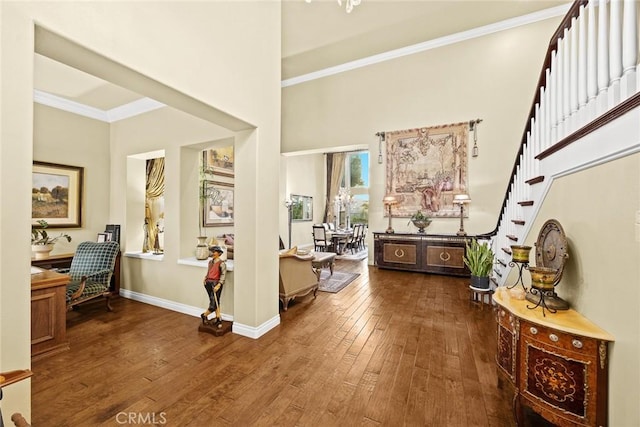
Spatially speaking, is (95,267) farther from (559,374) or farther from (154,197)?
(559,374)

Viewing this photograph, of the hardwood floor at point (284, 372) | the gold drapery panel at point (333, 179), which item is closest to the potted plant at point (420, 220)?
the hardwood floor at point (284, 372)

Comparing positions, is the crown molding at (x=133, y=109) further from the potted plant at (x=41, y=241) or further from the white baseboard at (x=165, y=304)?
the white baseboard at (x=165, y=304)

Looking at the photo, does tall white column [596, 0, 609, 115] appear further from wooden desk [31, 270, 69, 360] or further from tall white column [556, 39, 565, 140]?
wooden desk [31, 270, 69, 360]

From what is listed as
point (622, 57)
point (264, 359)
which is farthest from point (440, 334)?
point (622, 57)

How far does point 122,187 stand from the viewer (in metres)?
4.53

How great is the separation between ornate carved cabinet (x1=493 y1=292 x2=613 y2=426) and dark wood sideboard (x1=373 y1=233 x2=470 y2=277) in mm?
4052

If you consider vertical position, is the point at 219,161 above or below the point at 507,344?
above

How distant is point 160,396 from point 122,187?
3848 millimetres

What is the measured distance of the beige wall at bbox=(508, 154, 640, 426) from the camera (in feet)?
4.10

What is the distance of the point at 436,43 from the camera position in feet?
20.0

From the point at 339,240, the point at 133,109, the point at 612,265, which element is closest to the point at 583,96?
the point at 612,265

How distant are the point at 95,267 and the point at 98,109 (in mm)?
2820

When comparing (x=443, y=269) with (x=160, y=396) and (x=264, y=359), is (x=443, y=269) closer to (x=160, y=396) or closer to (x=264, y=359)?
(x=264, y=359)

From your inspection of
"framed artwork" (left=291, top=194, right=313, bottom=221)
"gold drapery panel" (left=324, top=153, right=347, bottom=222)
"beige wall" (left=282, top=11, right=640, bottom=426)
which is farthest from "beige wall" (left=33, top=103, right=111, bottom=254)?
"gold drapery panel" (left=324, top=153, right=347, bottom=222)
